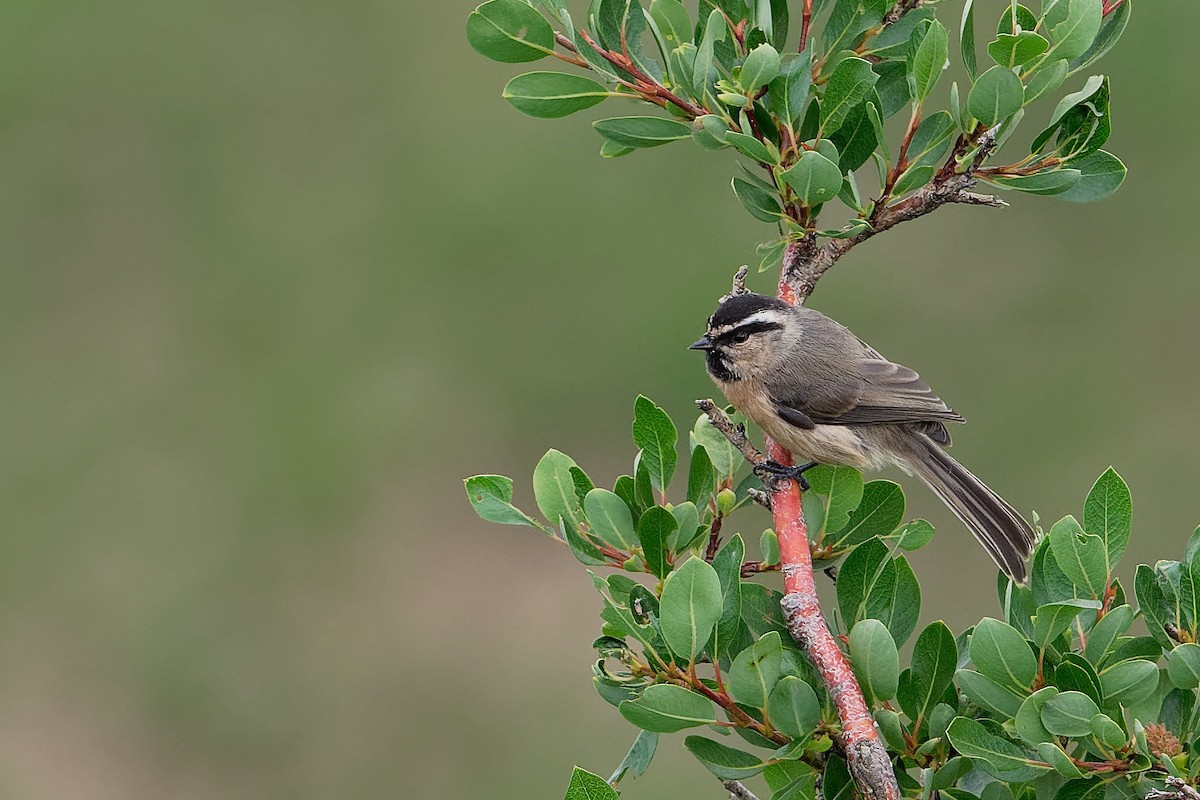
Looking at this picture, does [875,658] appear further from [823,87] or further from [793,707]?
[823,87]

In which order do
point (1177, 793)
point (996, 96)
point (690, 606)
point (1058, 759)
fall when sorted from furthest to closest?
point (996, 96) → point (690, 606) → point (1058, 759) → point (1177, 793)

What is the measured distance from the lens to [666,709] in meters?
2.58

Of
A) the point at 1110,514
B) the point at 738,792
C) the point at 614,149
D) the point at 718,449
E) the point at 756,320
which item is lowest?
the point at 738,792

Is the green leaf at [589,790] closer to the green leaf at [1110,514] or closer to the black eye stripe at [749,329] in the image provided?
the green leaf at [1110,514]

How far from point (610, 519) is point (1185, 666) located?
45.1 inches

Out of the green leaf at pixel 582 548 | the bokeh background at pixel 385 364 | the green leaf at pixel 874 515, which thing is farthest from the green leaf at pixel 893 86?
the bokeh background at pixel 385 364

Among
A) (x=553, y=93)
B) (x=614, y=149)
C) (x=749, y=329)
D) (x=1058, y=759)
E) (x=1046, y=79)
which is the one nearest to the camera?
(x=1058, y=759)

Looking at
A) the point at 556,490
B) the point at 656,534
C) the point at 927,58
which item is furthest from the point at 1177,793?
the point at 927,58

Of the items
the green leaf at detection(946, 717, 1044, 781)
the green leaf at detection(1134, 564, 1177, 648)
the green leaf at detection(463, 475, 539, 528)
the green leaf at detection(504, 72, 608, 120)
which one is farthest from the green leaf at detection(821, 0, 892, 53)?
the green leaf at detection(946, 717, 1044, 781)

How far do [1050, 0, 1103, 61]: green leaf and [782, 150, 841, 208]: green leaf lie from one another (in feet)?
1.76

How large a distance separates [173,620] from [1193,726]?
275 inches

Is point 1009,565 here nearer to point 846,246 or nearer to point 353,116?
point 846,246

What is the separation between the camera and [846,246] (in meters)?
3.43

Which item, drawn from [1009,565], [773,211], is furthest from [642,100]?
[1009,565]
